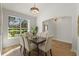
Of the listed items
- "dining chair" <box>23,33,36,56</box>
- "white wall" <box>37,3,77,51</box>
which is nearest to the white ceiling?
"white wall" <box>37,3,77,51</box>

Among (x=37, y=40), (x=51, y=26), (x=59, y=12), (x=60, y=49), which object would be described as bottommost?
(x=60, y=49)

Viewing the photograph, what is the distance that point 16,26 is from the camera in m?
1.48

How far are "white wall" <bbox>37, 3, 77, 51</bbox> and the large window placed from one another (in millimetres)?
243

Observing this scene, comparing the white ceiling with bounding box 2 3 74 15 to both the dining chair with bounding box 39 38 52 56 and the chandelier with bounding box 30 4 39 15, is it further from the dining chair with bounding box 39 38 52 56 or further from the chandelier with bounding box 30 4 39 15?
the dining chair with bounding box 39 38 52 56

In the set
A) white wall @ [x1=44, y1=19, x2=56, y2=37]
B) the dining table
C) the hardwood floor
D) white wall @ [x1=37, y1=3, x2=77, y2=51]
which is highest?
white wall @ [x1=37, y1=3, x2=77, y2=51]

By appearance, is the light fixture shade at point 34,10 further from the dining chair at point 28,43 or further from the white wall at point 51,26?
the dining chair at point 28,43

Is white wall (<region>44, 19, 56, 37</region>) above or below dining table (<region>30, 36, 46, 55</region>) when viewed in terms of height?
above

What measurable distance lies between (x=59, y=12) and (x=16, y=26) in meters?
0.72

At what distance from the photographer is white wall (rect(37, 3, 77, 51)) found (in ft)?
4.70

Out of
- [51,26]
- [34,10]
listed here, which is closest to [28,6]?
[34,10]

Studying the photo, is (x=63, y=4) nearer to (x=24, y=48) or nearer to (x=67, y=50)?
(x=67, y=50)

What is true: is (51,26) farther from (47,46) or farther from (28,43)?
(28,43)

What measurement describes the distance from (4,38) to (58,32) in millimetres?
849

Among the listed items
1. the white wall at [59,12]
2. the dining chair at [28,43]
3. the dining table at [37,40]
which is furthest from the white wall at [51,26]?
the dining chair at [28,43]
